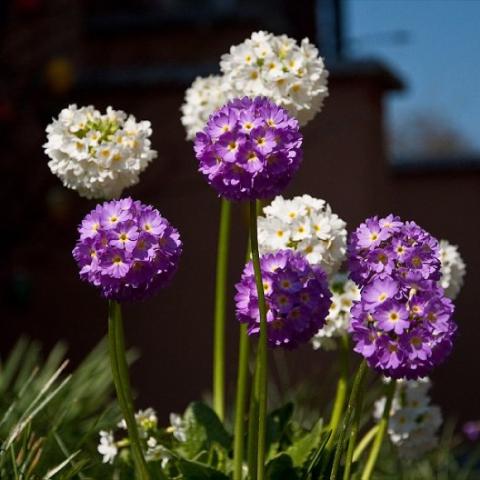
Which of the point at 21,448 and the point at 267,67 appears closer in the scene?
the point at 21,448

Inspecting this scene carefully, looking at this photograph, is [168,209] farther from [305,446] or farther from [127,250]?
[127,250]

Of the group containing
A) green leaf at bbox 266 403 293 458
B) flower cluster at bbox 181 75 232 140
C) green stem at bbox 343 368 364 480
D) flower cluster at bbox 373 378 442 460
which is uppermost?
flower cluster at bbox 181 75 232 140

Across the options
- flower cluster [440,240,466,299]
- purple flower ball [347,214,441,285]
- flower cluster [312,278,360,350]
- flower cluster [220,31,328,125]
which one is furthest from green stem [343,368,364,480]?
flower cluster [220,31,328,125]

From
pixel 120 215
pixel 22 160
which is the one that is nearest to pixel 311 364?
pixel 22 160

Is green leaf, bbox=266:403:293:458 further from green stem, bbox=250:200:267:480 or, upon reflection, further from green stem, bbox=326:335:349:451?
green stem, bbox=250:200:267:480

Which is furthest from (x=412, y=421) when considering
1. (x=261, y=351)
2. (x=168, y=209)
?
(x=168, y=209)

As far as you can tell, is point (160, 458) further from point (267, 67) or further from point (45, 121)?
point (45, 121)
